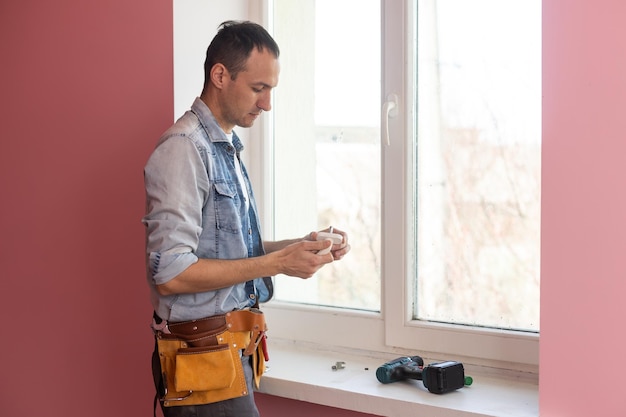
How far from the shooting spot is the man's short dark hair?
1910 millimetres

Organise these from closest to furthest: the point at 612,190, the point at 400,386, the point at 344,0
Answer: the point at 612,190
the point at 400,386
the point at 344,0

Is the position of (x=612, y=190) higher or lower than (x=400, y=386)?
higher

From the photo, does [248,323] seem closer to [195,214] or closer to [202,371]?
[202,371]

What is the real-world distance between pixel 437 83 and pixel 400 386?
828mm

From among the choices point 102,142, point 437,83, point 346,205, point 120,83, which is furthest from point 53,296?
point 437,83

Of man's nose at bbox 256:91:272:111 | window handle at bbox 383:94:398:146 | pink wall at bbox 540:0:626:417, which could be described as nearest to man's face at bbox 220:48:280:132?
man's nose at bbox 256:91:272:111

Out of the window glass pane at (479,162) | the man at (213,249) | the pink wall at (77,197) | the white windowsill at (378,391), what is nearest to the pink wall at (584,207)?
the white windowsill at (378,391)

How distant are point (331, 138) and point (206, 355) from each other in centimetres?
87

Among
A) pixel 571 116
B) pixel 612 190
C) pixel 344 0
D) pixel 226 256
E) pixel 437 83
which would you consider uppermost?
pixel 344 0

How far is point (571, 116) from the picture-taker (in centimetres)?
170

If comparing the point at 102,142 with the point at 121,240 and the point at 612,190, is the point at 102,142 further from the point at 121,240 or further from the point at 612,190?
the point at 612,190

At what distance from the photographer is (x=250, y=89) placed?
1.93 metres

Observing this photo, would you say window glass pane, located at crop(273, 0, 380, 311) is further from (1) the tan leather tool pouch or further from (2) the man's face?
(1) the tan leather tool pouch

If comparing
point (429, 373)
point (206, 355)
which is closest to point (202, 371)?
point (206, 355)
